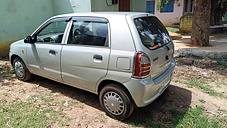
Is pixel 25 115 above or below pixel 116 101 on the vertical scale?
below

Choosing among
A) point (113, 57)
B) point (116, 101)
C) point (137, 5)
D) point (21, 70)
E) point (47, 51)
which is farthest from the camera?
point (137, 5)

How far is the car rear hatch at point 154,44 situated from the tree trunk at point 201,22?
16.9 ft

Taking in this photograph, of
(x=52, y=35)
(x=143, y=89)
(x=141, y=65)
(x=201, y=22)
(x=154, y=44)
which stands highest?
(x=201, y=22)

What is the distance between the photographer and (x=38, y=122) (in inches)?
122

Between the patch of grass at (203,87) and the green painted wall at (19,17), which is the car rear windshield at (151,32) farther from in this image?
the green painted wall at (19,17)

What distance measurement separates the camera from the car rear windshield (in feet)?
9.60

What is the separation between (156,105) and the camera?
11.8ft

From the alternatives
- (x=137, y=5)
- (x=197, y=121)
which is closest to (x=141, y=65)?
(x=197, y=121)

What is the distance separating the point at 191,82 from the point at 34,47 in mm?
3832

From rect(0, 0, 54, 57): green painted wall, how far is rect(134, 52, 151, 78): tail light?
6193mm

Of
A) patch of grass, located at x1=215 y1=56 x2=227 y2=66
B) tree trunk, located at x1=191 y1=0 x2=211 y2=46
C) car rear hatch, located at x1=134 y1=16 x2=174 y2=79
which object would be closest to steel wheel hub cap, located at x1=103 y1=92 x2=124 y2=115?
car rear hatch, located at x1=134 y1=16 x2=174 y2=79

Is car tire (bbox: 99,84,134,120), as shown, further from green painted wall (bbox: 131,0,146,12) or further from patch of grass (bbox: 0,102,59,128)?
green painted wall (bbox: 131,0,146,12)

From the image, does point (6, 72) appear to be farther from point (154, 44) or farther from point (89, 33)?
point (154, 44)

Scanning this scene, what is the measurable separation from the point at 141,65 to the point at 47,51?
2090mm
